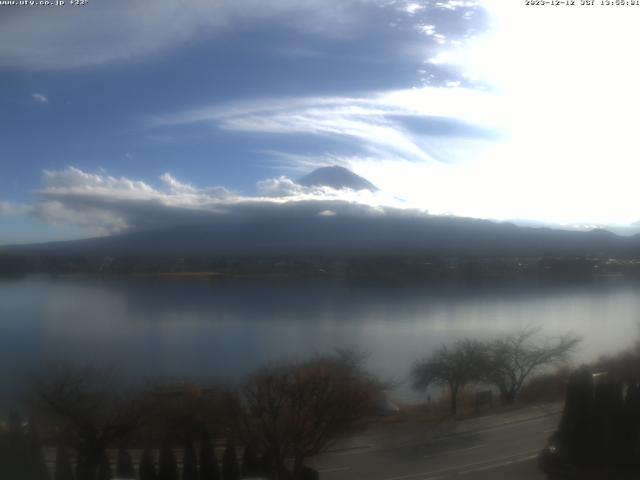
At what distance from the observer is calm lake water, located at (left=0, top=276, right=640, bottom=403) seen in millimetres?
4855

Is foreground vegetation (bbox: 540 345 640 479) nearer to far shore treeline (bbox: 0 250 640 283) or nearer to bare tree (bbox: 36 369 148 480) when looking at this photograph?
far shore treeline (bbox: 0 250 640 283)

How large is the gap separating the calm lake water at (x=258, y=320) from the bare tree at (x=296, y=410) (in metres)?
0.37

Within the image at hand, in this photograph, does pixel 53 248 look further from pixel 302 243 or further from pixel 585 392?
pixel 585 392

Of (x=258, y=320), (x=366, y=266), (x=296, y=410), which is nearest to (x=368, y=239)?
(x=366, y=266)

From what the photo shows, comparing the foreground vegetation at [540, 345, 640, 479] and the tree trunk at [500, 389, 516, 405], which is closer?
the foreground vegetation at [540, 345, 640, 479]

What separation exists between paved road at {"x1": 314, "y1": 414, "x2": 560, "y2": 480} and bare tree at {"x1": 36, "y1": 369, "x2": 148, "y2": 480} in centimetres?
135

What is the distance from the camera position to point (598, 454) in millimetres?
4094

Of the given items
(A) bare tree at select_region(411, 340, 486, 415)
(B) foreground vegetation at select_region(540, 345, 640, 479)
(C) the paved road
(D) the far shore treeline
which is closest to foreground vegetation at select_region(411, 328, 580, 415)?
(A) bare tree at select_region(411, 340, 486, 415)

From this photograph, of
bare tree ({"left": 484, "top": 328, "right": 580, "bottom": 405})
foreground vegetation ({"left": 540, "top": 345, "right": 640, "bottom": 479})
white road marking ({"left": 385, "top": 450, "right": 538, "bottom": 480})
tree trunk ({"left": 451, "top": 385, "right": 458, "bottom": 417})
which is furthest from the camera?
bare tree ({"left": 484, "top": 328, "right": 580, "bottom": 405})

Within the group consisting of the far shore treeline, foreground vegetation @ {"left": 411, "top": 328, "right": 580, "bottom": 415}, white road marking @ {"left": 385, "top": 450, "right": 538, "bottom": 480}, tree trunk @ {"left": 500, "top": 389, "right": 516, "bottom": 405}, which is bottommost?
white road marking @ {"left": 385, "top": 450, "right": 538, "bottom": 480}

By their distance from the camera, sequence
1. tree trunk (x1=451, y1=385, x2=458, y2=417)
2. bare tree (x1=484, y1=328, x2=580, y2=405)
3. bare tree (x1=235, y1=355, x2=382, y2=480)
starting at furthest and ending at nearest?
bare tree (x1=484, y1=328, x2=580, y2=405) < tree trunk (x1=451, y1=385, x2=458, y2=417) < bare tree (x1=235, y1=355, x2=382, y2=480)

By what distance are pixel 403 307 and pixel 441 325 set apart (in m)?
0.80

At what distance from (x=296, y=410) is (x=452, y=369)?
5.88 ft

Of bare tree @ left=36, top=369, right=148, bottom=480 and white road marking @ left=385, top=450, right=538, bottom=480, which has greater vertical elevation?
bare tree @ left=36, top=369, right=148, bottom=480
